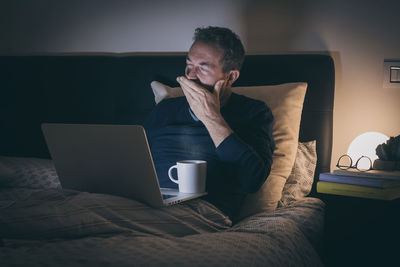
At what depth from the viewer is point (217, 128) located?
1356mm

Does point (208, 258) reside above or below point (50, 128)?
below

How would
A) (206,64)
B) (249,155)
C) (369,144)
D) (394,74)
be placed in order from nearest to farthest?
1. (249,155)
2. (206,64)
3. (369,144)
4. (394,74)

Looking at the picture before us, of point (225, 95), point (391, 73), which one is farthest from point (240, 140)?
point (391, 73)

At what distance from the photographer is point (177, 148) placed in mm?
1536

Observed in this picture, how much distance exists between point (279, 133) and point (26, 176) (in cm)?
103

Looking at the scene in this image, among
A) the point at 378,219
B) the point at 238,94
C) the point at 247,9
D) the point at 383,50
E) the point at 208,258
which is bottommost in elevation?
the point at 378,219

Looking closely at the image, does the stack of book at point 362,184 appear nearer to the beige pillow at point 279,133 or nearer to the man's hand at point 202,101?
the beige pillow at point 279,133

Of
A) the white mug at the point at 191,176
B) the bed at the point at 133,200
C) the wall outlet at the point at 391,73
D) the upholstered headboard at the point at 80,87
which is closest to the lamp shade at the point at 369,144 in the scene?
the bed at the point at 133,200

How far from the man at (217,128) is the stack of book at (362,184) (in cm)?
26

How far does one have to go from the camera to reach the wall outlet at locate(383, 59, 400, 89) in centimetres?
191

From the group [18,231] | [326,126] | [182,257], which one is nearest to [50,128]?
[18,231]

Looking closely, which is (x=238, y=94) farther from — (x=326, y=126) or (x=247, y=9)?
(x=247, y=9)

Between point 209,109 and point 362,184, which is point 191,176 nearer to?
point 209,109

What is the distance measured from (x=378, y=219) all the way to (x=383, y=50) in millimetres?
951
